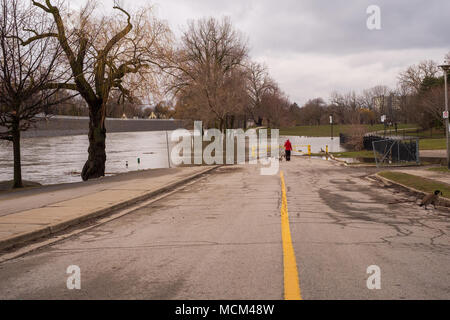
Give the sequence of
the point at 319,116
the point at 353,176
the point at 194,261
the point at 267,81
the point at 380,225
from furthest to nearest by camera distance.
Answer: the point at 319,116 → the point at 267,81 → the point at 353,176 → the point at 380,225 → the point at 194,261

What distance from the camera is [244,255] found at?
6262mm

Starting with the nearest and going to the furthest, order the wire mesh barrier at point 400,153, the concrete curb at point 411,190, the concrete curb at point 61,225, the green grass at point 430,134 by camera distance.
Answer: the concrete curb at point 61,225, the concrete curb at point 411,190, the wire mesh barrier at point 400,153, the green grass at point 430,134

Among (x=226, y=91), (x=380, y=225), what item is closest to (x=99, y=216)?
(x=380, y=225)

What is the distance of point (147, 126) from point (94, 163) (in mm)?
129094

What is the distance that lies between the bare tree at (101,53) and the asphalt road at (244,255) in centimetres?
1202

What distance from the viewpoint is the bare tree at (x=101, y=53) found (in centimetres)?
2012

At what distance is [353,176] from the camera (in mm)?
19109

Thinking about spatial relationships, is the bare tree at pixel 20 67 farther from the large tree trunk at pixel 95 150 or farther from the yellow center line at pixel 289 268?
the yellow center line at pixel 289 268

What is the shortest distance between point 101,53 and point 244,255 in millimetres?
17027

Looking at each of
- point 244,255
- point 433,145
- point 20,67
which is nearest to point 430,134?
point 433,145

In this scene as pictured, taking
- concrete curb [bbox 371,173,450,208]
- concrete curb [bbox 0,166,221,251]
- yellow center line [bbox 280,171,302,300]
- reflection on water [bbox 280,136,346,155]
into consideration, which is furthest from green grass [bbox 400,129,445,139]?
yellow center line [bbox 280,171,302,300]

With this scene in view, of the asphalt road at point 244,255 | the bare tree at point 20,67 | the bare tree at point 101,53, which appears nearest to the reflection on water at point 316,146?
the bare tree at point 101,53
